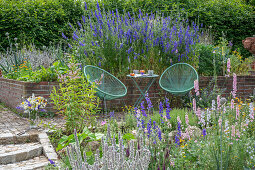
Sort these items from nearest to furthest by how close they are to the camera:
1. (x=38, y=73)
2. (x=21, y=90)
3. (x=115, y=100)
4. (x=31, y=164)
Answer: (x=31, y=164) → (x=21, y=90) → (x=38, y=73) → (x=115, y=100)

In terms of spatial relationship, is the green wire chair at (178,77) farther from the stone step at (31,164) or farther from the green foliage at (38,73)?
the stone step at (31,164)

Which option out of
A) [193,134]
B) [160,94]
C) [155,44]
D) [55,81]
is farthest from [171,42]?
[193,134]

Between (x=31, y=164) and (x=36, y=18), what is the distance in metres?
6.23

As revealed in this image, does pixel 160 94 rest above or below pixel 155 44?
below

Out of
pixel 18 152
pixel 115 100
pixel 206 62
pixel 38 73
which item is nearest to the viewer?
pixel 18 152

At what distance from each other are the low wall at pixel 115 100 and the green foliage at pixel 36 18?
1935mm

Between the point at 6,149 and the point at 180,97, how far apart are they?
3.69m

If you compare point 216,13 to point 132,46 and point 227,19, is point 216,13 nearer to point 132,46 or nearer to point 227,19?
point 227,19

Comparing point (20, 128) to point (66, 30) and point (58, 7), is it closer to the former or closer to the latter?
point (66, 30)

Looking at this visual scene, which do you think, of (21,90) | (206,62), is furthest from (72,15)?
(206,62)

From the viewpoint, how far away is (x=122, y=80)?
5820 mm

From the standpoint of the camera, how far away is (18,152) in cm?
349

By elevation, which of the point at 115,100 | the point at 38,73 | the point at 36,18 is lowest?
the point at 115,100

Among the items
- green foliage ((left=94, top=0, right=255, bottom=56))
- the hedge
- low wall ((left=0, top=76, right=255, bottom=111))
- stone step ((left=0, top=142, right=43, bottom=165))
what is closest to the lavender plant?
low wall ((left=0, top=76, right=255, bottom=111))
